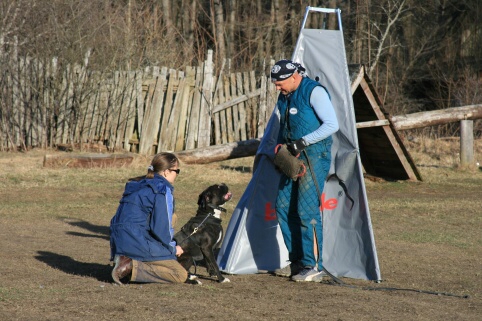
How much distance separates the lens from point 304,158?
654cm

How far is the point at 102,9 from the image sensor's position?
22234mm

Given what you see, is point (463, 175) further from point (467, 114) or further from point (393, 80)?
point (393, 80)

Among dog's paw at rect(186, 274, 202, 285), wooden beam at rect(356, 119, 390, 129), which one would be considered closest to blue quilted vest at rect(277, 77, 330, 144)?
dog's paw at rect(186, 274, 202, 285)

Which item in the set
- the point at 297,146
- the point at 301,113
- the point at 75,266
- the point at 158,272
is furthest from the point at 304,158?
the point at 75,266

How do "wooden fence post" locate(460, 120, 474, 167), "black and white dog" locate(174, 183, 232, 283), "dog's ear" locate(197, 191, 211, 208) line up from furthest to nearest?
1. "wooden fence post" locate(460, 120, 474, 167)
2. "dog's ear" locate(197, 191, 211, 208)
3. "black and white dog" locate(174, 183, 232, 283)

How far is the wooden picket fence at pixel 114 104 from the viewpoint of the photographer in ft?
52.4

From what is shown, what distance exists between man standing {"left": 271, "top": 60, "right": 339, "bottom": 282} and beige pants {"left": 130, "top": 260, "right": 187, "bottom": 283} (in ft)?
3.36

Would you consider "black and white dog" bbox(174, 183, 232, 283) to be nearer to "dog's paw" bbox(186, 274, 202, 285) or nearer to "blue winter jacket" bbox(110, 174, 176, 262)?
"dog's paw" bbox(186, 274, 202, 285)

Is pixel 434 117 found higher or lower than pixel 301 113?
lower

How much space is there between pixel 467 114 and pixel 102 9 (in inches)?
460

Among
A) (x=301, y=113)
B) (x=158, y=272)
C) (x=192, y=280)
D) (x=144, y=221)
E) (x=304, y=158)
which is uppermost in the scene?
(x=301, y=113)

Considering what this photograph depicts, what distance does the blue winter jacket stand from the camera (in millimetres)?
6016

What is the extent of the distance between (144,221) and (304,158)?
59.5 inches

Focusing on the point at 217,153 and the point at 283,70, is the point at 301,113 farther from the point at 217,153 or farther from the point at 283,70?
the point at 217,153
